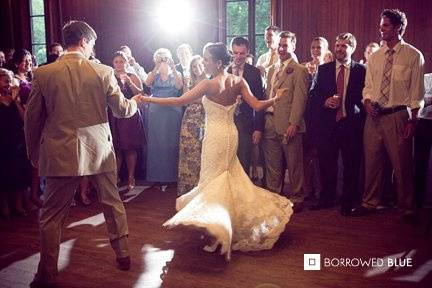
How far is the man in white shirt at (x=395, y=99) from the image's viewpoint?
4.22 meters

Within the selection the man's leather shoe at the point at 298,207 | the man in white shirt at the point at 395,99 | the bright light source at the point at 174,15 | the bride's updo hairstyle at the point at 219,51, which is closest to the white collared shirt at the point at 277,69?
the man in white shirt at the point at 395,99

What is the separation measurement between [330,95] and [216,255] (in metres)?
2.04

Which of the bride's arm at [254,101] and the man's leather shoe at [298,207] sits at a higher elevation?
the bride's arm at [254,101]

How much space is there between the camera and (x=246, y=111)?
473cm

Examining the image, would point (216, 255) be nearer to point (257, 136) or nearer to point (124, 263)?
point (124, 263)

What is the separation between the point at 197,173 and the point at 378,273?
218cm

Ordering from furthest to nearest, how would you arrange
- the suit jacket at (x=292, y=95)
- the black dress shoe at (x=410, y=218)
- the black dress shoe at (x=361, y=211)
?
the suit jacket at (x=292, y=95) < the black dress shoe at (x=361, y=211) < the black dress shoe at (x=410, y=218)

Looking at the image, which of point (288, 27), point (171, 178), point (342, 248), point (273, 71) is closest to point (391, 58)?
point (273, 71)

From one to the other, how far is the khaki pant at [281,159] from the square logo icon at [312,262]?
1.29 m

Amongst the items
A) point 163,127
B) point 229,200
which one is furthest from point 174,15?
point 229,200

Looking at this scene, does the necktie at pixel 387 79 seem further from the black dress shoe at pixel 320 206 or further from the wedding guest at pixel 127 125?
the wedding guest at pixel 127 125

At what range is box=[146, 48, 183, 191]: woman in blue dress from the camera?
5.55 metres

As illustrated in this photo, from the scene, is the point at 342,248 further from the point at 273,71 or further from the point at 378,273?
the point at 273,71

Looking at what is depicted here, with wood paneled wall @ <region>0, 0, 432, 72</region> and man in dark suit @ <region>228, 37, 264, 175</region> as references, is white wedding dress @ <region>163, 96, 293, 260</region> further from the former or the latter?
wood paneled wall @ <region>0, 0, 432, 72</region>
